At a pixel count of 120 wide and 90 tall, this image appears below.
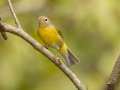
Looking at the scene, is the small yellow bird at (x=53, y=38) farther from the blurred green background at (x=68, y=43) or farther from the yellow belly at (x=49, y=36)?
the blurred green background at (x=68, y=43)

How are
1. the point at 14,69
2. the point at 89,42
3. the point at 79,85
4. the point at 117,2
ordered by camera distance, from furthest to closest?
1. the point at 89,42
2. the point at 14,69
3. the point at 117,2
4. the point at 79,85

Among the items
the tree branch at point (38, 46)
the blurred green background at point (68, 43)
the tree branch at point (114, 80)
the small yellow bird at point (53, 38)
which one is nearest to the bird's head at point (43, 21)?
the small yellow bird at point (53, 38)

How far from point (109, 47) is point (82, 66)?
451 millimetres

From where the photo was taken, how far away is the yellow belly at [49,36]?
1.84m

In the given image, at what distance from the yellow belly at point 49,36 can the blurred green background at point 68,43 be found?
137 cm

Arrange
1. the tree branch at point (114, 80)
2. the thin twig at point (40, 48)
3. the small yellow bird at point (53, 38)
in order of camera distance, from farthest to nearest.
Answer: the small yellow bird at point (53, 38), the thin twig at point (40, 48), the tree branch at point (114, 80)

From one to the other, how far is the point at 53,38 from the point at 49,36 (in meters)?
0.02

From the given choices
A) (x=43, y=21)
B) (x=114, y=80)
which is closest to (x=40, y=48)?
(x=114, y=80)

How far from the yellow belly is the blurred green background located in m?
1.37

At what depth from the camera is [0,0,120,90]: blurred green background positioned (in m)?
3.42

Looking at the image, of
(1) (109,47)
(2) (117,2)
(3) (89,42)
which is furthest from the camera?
(3) (89,42)

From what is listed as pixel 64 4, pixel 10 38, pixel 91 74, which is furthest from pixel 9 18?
pixel 91 74

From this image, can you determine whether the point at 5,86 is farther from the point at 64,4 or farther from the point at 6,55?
the point at 64,4

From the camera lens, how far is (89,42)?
4.41 metres
